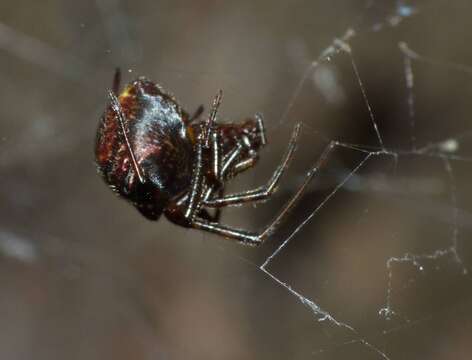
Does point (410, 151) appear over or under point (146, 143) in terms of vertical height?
under

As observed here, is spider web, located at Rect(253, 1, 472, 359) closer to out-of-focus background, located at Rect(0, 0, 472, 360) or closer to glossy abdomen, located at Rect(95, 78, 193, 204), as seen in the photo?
out-of-focus background, located at Rect(0, 0, 472, 360)

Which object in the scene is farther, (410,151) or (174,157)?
(410,151)

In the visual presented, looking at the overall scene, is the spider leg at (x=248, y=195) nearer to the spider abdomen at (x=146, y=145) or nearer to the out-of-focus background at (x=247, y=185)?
the spider abdomen at (x=146, y=145)

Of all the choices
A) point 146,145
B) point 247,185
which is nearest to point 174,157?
point 146,145

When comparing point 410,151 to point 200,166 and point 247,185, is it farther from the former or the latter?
point 200,166

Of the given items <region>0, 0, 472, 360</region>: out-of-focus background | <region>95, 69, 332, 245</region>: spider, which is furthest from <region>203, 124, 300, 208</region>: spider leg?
<region>0, 0, 472, 360</region>: out-of-focus background

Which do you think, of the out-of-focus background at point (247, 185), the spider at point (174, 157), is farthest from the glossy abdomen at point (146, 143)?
the out-of-focus background at point (247, 185)

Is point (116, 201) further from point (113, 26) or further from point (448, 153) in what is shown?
point (448, 153)
